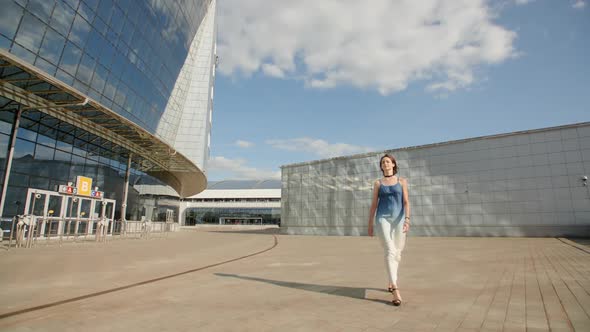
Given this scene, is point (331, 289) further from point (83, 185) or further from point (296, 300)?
point (83, 185)

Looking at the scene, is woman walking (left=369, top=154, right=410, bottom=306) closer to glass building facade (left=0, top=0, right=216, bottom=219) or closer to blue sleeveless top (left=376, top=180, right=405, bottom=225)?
blue sleeveless top (left=376, top=180, right=405, bottom=225)

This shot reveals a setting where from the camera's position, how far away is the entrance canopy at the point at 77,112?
14.1 meters

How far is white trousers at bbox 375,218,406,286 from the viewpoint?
4645mm

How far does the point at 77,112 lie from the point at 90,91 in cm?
317

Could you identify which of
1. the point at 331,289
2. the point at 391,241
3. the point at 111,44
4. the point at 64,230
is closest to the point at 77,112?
the point at 111,44

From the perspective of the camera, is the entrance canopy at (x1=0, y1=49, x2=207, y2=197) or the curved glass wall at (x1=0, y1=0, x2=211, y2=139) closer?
the entrance canopy at (x1=0, y1=49, x2=207, y2=197)

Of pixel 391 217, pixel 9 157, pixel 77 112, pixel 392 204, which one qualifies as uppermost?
pixel 77 112

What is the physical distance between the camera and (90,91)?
21375 mm

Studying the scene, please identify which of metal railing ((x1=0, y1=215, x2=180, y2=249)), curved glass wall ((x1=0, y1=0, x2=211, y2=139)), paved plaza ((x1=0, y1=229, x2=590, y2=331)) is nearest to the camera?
paved plaza ((x1=0, y1=229, x2=590, y2=331))

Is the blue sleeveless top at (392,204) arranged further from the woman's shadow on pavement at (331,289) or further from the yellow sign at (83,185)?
the yellow sign at (83,185)

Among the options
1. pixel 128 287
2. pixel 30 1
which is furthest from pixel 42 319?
pixel 30 1

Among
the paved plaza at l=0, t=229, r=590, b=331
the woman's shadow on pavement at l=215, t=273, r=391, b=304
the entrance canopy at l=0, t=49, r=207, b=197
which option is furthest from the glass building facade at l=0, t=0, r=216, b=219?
the woman's shadow on pavement at l=215, t=273, r=391, b=304

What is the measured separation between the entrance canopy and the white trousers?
45.7 feet

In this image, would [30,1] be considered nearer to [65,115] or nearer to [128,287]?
[65,115]
